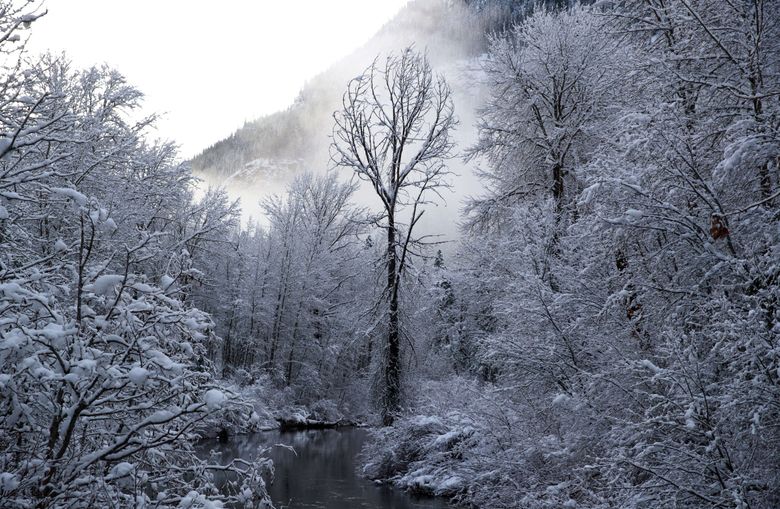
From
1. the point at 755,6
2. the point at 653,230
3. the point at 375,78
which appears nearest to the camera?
the point at 755,6

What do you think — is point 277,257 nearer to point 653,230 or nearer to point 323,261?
point 323,261

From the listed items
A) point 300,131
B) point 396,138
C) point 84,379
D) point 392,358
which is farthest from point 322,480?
point 300,131

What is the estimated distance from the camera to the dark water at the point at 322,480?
11180 millimetres

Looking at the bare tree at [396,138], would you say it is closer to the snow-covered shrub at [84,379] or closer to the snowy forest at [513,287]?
the snowy forest at [513,287]

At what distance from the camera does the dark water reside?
1118 centimetres

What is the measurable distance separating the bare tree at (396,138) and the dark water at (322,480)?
3308 millimetres

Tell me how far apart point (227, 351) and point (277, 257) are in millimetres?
7005

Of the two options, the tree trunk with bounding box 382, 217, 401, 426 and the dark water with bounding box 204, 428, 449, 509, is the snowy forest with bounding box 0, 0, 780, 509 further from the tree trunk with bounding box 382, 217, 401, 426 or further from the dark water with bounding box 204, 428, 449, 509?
A: the dark water with bounding box 204, 428, 449, 509

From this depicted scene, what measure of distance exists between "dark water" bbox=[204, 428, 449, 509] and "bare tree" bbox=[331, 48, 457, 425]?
3.31 meters

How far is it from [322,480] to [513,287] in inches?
273

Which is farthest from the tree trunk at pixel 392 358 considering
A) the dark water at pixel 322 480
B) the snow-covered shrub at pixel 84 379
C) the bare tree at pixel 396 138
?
the snow-covered shrub at pixel 84 379

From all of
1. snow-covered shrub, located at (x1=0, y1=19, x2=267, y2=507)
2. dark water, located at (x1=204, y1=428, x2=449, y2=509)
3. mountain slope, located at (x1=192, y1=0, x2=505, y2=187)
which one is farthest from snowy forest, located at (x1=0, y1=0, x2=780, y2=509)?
mountain slope, located at (x1=192, y1=0, x2=505, y2=187)

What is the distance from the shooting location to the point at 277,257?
36.5m

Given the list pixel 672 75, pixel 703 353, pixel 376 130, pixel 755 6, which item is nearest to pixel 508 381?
pixel 703 353
